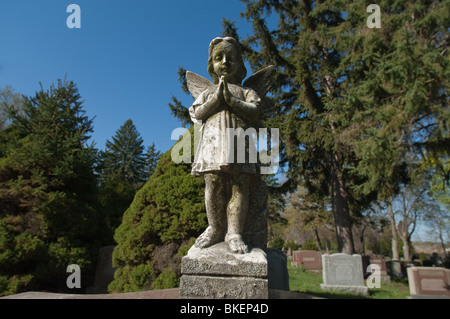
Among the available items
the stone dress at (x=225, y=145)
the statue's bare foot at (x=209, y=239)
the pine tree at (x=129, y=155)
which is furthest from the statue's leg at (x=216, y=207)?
the pine tree at (x=129, y=155)

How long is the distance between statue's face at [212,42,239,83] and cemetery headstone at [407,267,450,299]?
997 cm

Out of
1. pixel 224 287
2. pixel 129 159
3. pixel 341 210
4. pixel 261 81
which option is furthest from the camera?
pixel 129 159

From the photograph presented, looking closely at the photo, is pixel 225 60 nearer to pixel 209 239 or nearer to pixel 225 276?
pixel 209 239

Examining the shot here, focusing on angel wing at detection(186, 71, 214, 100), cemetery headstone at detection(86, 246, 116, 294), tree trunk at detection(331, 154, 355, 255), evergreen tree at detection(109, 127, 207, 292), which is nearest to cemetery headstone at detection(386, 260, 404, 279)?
tree trunk at detection(331, 154, 355, 255)

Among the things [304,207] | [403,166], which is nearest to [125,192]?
[403,166]

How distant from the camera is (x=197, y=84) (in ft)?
11.1

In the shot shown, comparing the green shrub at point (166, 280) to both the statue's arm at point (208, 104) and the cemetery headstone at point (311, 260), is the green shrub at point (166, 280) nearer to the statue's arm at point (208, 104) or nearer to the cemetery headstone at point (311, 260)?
the statue's arm at point (208, 104)

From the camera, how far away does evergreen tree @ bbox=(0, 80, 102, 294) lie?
6.25m

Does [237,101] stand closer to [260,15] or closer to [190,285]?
[190,285]

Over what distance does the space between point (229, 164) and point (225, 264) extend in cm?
91

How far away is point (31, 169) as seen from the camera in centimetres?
698

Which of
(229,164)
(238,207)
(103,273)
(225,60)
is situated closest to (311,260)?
(103,273)

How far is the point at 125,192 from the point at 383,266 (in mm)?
13040

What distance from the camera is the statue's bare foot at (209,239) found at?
102 inches
